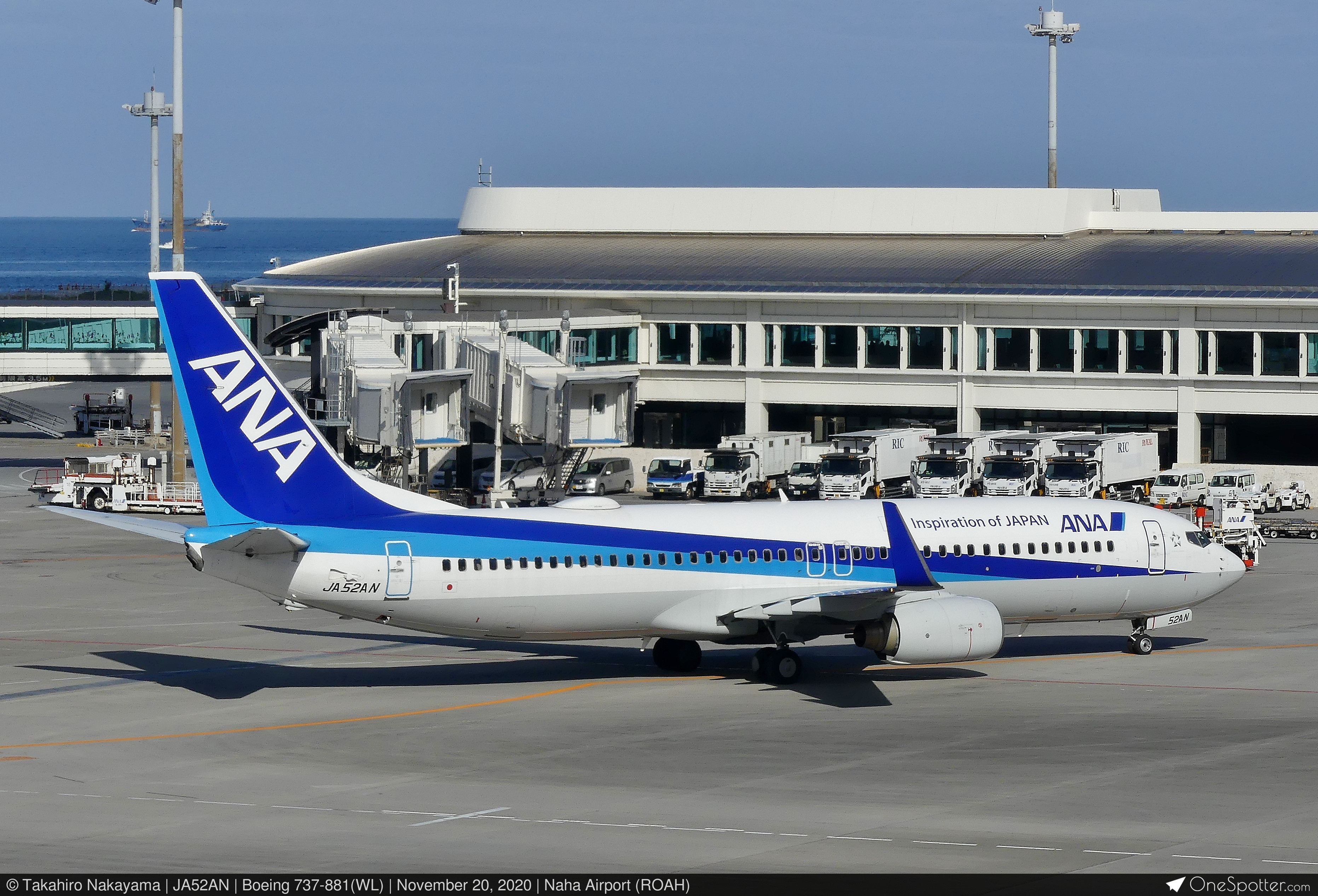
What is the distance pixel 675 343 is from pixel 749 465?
49.6 feet

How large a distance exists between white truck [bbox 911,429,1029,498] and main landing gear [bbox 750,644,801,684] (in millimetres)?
44874

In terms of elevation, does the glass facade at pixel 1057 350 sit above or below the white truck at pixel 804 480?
above

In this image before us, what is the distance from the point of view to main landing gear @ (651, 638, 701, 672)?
4397 cm

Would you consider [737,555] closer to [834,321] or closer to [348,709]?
[348,709]

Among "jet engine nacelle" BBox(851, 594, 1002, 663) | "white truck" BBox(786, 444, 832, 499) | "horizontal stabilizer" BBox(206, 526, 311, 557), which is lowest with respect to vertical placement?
"jet engine nacelle" BBox(851, 594, 1002, 663)

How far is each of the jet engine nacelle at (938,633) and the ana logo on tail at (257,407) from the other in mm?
12996

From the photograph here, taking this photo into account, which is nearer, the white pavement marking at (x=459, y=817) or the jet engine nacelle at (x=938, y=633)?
the white pavement marking at (x=459, y=817)

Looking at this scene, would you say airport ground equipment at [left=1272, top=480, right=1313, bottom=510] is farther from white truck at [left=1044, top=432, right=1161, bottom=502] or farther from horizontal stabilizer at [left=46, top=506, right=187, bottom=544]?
horizontal stabilizer at [left=46, top=506, right=187, bottom=544]

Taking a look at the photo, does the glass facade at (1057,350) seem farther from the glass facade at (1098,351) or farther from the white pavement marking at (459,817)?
the white pavement marking at (459,817)

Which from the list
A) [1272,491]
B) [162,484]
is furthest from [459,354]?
[1272,491]

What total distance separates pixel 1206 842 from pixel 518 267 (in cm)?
8658

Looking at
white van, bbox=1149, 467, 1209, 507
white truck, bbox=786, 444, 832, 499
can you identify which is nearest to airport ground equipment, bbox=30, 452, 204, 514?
white truck, bbox=786, 444, 832, 499

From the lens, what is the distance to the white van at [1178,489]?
84375mm

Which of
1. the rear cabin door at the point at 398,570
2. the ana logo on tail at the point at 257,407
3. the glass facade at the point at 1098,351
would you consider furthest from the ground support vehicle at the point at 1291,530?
the ana logo on tail at the point at 257,407
